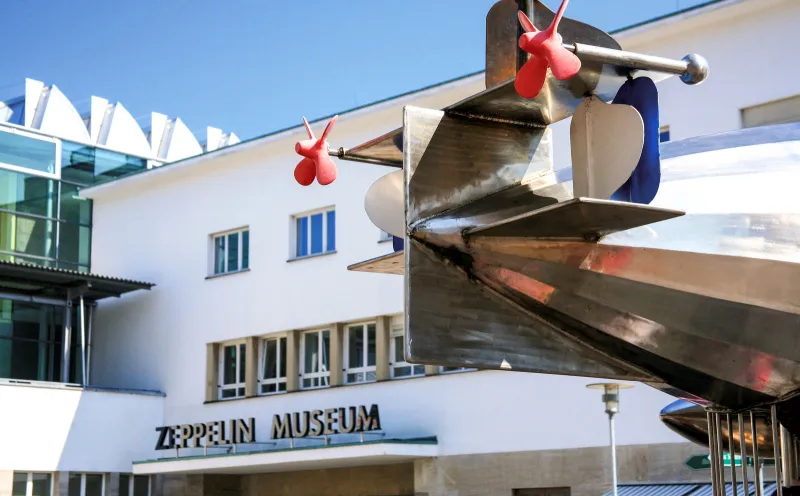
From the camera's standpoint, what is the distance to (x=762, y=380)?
21.8ft

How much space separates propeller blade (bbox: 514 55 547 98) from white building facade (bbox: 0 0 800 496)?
1923 centimetres

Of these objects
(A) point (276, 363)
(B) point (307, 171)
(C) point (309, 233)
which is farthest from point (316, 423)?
(B) point (307, 171)

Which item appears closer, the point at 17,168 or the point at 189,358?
the point at 189,358

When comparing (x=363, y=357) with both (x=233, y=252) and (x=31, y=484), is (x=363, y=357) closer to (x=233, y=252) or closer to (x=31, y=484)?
(x=233, y=252)

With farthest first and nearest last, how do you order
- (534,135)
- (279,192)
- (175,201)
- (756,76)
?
(175,201), (279,192), (756,76), (534,135)

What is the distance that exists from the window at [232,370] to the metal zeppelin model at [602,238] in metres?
28.6

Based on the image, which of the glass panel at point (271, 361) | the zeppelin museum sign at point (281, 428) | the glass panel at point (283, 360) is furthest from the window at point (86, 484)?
the glass panel at point (283, 360)

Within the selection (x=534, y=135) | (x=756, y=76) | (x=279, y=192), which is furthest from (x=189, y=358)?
(x=534, y=135)

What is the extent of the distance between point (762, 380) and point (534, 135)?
1.99 metres

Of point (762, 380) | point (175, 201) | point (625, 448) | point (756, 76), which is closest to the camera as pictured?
point (762, 380)

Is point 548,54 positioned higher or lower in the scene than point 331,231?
lower

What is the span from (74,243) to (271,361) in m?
10.2

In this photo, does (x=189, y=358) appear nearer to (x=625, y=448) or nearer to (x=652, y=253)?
(x=625, y=448)

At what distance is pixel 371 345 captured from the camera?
104 feet
